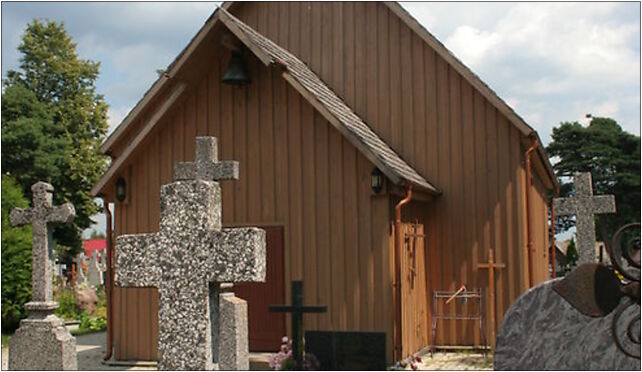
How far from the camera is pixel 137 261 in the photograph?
19.9ft

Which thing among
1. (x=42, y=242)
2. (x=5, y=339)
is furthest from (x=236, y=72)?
(x=5, y=339)

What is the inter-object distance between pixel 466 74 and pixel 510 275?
350 cm

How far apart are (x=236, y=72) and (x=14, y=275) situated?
8.84 meters

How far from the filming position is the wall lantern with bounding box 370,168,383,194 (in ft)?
39.8

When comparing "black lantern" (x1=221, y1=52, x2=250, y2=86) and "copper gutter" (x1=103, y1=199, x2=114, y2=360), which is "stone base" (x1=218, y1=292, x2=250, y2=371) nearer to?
"black lantern" (x1=221, y1=52, x2=250, y2=86)

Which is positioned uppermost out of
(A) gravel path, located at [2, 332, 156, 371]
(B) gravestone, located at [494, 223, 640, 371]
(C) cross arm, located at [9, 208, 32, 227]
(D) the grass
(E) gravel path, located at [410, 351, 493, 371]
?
(C) cross arm, located at [9, 208, 32, 227]

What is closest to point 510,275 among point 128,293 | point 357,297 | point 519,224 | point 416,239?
point 519,224

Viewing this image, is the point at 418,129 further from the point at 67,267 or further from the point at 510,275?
the point at 67,267

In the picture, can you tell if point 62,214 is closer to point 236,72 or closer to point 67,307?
point 236,72

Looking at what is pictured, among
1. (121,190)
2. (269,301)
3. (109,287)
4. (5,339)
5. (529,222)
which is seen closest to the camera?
(269,301)

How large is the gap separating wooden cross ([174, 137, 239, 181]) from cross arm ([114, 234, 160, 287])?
7.43ft

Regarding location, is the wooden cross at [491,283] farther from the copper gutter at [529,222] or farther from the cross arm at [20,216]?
the cross arm at [20,216]

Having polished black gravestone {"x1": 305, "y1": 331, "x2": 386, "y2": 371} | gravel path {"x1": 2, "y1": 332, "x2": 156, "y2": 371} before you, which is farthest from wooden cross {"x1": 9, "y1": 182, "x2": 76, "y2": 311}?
polished black gravestone {"x1": 305, "y1": 331, "x2": 386, "y2": 371}

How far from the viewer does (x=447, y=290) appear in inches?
551
